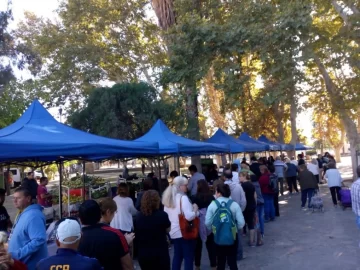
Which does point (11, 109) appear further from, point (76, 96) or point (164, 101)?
point (164, 101)

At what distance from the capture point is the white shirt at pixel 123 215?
23.2 feet

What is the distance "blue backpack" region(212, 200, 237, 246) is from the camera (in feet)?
19.5

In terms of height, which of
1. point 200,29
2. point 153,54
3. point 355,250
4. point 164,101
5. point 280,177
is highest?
point 153,54

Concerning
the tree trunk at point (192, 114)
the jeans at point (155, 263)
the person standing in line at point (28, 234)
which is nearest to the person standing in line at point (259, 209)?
the jeans at point (155, 263)

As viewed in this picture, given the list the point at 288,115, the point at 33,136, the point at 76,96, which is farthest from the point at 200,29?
the point at 288,115

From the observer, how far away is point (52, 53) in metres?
24.0

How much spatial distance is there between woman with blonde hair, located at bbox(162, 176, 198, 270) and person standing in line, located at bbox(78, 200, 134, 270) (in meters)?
2.28

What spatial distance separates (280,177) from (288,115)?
14.8 meters

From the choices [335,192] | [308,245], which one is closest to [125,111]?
[335,192]

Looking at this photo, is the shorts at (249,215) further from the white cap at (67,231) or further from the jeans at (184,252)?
the white cap at (67,231)

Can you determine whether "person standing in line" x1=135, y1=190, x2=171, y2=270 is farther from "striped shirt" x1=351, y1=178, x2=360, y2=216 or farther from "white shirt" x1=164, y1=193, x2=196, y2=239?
"striped shirt" x1=351, y1=178, x2=360, y2=216

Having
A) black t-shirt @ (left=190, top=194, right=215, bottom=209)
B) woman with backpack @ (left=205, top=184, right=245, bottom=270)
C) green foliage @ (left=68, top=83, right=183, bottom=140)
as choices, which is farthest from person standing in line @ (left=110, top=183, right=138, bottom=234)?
green foliage @ (left=68, top=83, right=183, bottom=140)

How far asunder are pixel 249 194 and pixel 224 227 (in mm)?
2788

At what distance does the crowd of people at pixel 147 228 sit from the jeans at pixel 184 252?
13 millimetres
